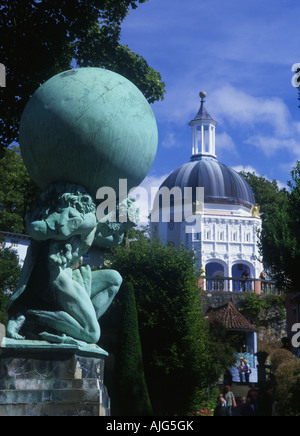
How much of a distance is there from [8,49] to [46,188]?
32.2 ft

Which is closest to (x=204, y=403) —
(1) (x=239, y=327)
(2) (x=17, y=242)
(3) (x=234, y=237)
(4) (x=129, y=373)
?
(4) (x=129, y=373)

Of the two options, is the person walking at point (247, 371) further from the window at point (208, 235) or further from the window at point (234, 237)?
the window at point (234, 237)

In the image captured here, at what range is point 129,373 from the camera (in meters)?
22.6

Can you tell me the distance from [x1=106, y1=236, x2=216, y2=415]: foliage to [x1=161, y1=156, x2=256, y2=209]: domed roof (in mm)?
32221

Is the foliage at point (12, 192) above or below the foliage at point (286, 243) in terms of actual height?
above

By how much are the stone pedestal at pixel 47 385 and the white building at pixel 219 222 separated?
46.4 metres

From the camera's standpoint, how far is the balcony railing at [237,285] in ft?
144

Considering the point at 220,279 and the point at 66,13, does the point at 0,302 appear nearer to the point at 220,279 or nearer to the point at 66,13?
the point at 66,13

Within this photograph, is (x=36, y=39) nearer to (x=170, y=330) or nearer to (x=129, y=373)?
(x=129, y=373)

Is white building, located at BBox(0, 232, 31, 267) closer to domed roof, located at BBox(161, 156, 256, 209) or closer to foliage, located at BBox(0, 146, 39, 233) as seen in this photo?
foliage, located at BBox(0, 146, 39, 233)

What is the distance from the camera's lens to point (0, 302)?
26.9 m

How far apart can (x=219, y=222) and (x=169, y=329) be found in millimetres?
32450

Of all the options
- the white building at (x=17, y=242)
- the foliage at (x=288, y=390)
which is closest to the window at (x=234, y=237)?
the white building at (x=17, y=242)

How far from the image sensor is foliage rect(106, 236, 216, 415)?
26.5 m
